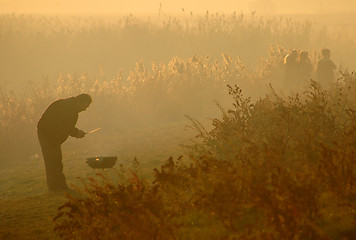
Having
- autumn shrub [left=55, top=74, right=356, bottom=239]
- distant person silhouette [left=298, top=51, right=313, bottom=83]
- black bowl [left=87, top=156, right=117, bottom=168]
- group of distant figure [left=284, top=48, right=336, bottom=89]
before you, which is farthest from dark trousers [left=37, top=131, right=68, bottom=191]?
distant person silhouette [left=298, top=51, right=313, bottom=83]

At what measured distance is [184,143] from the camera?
11992 millimetres

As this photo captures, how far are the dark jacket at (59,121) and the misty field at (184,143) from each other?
1.02 meters

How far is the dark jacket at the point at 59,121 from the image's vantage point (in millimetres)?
9305

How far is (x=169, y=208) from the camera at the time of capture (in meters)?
6.35

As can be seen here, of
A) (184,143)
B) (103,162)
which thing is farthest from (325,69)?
(103,162)

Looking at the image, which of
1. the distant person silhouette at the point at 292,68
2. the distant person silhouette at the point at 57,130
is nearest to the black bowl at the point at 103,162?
the distant person silhouette at the point at 57,130

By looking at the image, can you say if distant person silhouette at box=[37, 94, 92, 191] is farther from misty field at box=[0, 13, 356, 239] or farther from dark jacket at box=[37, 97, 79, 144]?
misty field at box=[0, 13, 356, 239]

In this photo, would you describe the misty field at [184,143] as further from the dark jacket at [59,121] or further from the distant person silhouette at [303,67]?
the dark jacket at [59,121]

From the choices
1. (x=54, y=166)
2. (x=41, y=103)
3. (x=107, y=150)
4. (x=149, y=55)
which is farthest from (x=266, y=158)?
(x=149, y=55)

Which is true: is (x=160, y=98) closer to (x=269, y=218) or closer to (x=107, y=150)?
(x=107, y=150)

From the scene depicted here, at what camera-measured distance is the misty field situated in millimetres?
5578

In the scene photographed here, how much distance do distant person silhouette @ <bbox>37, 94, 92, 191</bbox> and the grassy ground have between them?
0.36 m

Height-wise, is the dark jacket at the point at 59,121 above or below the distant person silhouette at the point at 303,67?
below

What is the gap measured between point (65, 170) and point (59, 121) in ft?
8.95
